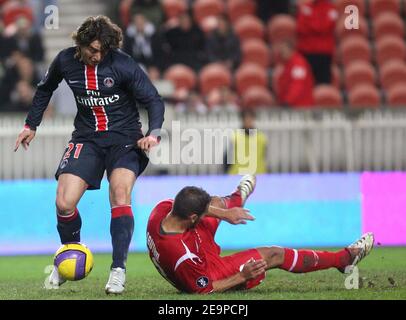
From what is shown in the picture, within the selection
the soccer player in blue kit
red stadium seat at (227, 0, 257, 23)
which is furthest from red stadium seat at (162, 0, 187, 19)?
the soccer player in blue kit

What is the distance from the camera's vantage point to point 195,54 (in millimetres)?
18297

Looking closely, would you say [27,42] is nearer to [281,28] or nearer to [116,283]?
[281,28]

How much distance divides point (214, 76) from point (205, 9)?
1.60 m

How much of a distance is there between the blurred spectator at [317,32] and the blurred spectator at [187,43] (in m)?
1.51

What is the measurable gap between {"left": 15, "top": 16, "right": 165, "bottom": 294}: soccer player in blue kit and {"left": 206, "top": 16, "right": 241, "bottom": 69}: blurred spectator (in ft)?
27.3

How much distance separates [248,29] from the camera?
762 inches

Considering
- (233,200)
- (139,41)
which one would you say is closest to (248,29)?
(139,41)

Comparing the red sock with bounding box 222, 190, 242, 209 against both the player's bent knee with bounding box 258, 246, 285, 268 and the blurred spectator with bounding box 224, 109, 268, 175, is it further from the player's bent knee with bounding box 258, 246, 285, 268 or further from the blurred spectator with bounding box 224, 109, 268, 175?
the blurred spectator with bounding box 224, 109, 268, 175

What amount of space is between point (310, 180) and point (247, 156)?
1445mm

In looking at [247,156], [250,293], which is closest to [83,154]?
[250,293]

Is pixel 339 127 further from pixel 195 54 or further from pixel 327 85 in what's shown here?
pixel 195 54

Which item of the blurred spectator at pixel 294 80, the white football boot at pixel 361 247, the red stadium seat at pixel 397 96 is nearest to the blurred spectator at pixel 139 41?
the blurred spectator at pixel 294 80

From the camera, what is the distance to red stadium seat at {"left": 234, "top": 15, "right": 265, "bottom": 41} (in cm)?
1934

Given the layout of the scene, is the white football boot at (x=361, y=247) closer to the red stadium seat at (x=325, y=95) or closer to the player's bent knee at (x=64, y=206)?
the player's bent knee at (x=64, y=206)
